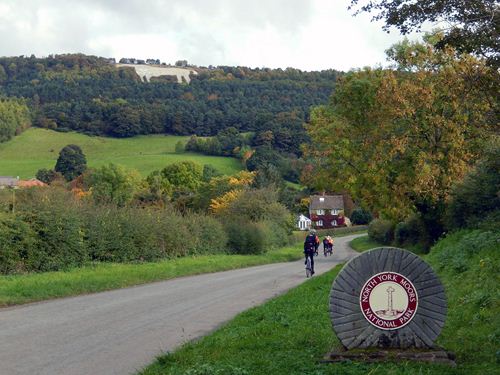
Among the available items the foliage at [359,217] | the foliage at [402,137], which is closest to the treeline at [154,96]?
the foliage at [359,217]

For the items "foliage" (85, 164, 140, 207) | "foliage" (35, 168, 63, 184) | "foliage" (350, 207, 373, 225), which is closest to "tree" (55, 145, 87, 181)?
"foliage" (35, 168, 63, 184)

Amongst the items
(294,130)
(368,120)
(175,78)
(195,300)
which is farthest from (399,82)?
(175,78)

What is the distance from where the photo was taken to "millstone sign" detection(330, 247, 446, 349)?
29.4 ft

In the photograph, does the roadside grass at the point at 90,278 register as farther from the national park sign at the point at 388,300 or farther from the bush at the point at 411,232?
the national park sign at the point at 388,300

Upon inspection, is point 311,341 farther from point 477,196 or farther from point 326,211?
point 326,211

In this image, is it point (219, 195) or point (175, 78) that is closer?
point (219, 195)

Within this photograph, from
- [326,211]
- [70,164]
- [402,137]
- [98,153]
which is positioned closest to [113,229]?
[402,137]

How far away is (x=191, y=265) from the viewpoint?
33.8 metres

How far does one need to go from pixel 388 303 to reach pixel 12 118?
116 m

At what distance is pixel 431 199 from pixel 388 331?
24.8 meters

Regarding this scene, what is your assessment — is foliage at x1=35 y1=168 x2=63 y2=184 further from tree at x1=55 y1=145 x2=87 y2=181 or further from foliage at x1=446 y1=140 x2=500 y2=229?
foliage at x1=446 y1=140 x2=500 y2=229

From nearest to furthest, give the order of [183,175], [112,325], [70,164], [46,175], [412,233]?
[112,325], [412,233], [183,175], [46,175], [70,164]

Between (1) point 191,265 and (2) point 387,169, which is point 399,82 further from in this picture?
(1) point 191,265

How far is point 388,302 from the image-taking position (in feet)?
29.6
